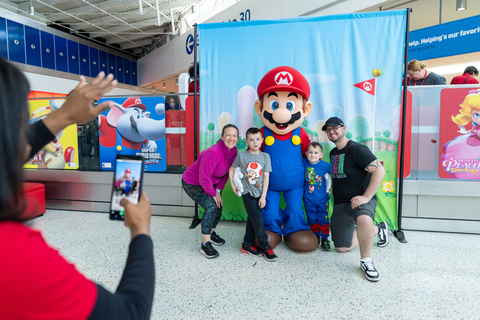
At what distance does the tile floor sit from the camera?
5.99 ft

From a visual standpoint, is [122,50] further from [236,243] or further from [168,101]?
[236,243]

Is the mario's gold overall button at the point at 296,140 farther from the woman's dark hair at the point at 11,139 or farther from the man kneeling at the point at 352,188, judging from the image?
the woman's dark hair at the point at 11,139

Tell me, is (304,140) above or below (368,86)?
below

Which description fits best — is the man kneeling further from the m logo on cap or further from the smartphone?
the smartphone

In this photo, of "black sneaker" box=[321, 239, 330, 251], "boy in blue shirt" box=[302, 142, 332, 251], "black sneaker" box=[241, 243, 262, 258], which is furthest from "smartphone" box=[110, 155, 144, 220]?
"black sneaker" box=[321, 239, 330, 251]

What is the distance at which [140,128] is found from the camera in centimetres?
377

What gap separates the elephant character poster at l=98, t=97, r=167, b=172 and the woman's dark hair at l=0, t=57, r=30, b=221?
323cm

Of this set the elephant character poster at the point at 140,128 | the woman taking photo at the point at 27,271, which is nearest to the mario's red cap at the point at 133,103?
the elephant character poster at the point at 140,128

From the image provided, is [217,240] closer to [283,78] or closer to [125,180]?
[283,78]

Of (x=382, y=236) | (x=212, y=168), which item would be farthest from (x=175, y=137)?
(x=382, y=236)

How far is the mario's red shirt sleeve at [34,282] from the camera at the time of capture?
47 centimetres

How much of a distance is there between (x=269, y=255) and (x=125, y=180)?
190 cm

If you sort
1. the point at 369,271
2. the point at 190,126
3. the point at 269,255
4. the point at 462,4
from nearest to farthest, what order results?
the point at 369,271 → the point at 269,255 → the point at 190,126 → the point at 462,4

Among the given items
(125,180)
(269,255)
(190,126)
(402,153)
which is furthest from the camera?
(190,126)
